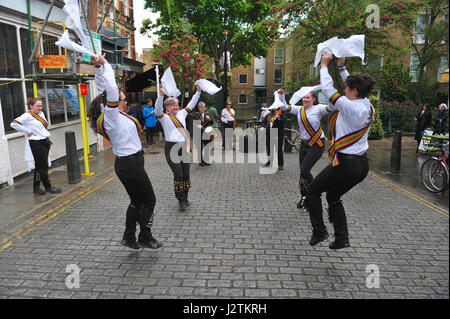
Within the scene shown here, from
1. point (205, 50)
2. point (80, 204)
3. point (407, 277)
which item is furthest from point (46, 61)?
point (205, 50)

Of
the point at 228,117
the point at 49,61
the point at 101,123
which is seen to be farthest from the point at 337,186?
the point at 228,117

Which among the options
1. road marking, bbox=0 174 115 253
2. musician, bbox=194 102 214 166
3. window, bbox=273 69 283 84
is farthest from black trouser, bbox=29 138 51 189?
window, bbox=273 69 283 84

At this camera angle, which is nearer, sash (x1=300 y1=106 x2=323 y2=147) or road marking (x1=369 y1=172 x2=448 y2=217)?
sash (x1=300 y1=106 x2=323 y2=147)

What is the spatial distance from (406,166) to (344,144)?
757 centimetres

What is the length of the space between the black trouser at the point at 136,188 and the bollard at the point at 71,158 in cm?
435

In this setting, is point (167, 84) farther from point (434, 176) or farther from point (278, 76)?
point (278, 76)

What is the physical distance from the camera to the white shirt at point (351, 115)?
3.40 meters

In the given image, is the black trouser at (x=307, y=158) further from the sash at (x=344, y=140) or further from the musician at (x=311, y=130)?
the sash at (x=344, y=140)

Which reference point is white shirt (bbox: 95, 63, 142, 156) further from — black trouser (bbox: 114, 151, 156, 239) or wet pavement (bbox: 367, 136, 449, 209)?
wet pavement (bbox: 367, 136, 449, 209)

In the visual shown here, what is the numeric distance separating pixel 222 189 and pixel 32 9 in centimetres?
731

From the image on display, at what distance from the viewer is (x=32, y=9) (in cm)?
912

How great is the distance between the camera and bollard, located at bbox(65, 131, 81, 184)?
766 centimetres

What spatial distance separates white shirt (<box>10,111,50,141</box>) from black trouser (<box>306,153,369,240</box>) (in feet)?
18.1

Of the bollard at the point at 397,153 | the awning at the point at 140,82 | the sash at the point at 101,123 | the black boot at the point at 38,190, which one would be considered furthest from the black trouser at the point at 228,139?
the sash at the point at 101,123
